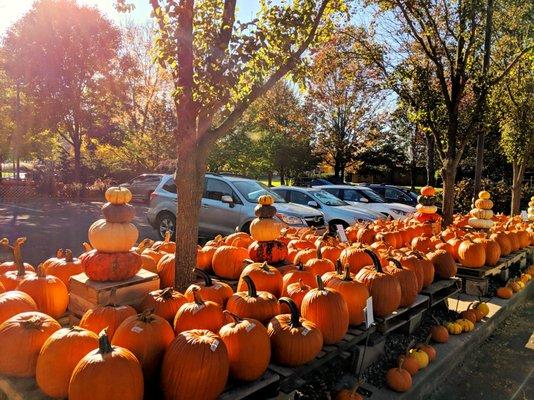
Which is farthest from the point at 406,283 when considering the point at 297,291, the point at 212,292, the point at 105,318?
the point at 105,318

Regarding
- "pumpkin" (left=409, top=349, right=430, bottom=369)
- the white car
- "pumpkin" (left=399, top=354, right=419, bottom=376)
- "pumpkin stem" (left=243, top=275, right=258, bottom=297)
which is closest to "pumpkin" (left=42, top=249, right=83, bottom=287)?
"pumpkin stem" (left=243, top=275, right=258, bottom=297)

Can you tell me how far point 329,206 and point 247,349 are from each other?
29.9 feet

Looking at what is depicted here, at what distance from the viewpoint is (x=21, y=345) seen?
2.47m

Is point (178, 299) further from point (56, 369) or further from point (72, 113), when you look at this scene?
point (72, 113)

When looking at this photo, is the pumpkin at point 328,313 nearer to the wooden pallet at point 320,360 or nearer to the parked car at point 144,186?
the wooden pallet at point 320,360

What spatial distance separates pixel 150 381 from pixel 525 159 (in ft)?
42.8

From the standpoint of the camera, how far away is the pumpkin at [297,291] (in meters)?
3.55

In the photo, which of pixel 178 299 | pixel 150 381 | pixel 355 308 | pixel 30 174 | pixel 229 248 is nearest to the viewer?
pixel 150 381

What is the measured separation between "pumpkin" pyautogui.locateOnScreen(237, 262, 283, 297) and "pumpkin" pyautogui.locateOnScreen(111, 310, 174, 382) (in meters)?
1.24

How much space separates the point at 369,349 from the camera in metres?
3.80

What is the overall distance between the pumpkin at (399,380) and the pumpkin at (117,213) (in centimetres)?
256

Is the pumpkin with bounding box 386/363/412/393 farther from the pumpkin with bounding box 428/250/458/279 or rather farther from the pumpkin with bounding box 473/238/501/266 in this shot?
the pumpkin with bounding box 473/238/501/266

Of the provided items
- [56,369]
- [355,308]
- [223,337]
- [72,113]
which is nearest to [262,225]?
[355,308]

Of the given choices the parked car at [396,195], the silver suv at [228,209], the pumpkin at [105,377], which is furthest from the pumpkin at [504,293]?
the parked car at [396,195]
